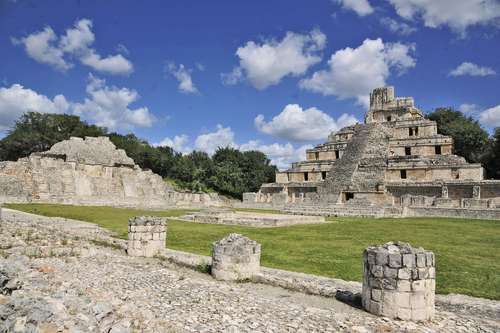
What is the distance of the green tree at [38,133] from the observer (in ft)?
162

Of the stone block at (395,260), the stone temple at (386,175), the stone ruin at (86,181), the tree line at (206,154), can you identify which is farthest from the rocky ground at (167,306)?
the tree line at (206,154)

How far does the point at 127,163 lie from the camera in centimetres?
3797

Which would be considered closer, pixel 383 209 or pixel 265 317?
pixel 265 317

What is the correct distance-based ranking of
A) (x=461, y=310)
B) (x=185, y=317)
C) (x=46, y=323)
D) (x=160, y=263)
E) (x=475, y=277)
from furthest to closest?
(x=160, y=263) → (x=475, y=277) → (x=461, y=310) → (x=185, y=317) → (x=46, y=323)

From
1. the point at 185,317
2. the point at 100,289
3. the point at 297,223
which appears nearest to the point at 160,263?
the point at 100,289

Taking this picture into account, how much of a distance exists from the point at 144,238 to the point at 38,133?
48.5 meters

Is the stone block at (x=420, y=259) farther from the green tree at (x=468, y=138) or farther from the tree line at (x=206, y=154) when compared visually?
the green tree at (x=468, y=138)

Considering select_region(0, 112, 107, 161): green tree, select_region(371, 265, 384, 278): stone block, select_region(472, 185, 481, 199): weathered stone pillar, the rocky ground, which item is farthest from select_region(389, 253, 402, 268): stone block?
select_region(0, 112, 107, 161): green tree

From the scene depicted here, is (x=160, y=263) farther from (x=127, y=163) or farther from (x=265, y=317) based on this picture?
(x=127, y=163)

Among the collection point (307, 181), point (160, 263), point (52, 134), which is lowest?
point (160, 263)

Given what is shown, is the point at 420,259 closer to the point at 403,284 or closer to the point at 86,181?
the point at 403,284

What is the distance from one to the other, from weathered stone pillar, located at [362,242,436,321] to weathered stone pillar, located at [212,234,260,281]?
8.55 ft

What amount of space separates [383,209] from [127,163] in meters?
25.4

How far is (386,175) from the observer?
3173 centimetres
